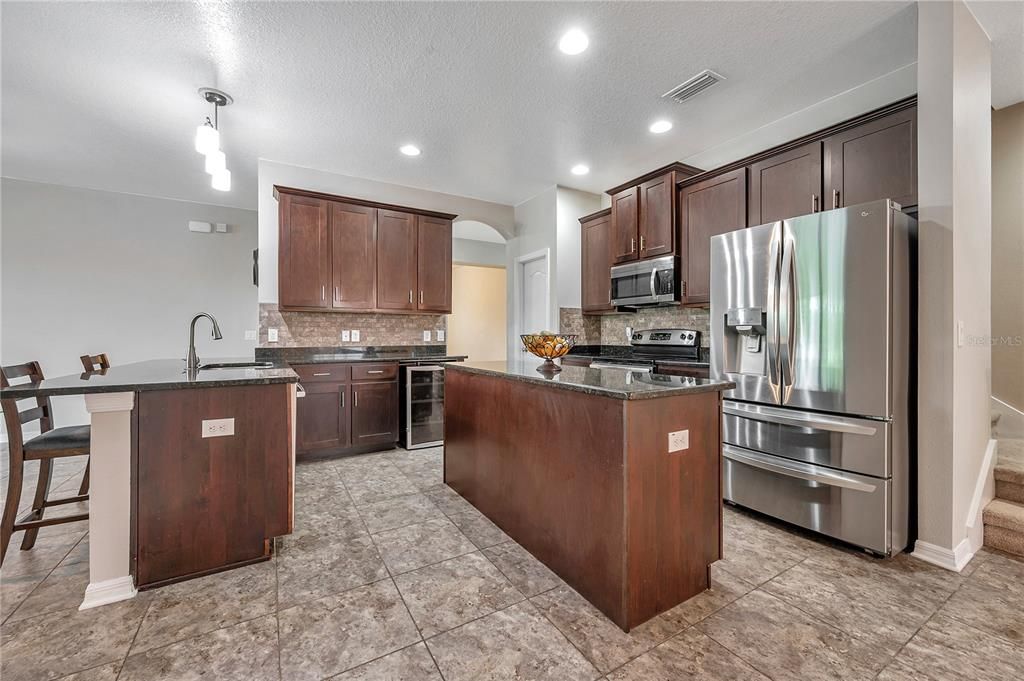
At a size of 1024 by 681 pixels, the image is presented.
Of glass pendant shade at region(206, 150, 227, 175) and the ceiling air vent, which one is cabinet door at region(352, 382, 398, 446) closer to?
glass pendant shade at region(206, 150, 227, 175)

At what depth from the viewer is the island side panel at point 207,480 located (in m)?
1.86

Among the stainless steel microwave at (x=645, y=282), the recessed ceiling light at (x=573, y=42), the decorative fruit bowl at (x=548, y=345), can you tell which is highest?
the recessed ceiling light at (x=573, y=42)

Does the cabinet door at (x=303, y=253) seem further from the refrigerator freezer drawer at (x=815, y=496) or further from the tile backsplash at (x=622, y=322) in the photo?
the refrigerator freezer drawer at (x=815, y=496)

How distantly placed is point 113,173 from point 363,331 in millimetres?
2870

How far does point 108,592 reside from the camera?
1.79 m

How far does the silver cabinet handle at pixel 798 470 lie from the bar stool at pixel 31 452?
338 cm

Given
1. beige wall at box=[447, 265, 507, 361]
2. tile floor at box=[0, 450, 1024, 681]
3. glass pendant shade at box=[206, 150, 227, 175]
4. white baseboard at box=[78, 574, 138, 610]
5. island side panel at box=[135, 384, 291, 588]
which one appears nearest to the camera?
tile floor at box=[0, 450, 1024, 681]

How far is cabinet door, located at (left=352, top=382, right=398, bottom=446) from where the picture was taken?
13.6 feet

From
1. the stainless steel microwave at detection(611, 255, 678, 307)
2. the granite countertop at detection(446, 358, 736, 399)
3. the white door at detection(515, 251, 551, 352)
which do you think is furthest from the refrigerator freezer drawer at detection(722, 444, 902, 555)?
the white door at detection(515, 251, 551, 352)

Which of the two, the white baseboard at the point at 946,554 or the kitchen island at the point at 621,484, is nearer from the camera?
the kitchen island at the point at 621,484

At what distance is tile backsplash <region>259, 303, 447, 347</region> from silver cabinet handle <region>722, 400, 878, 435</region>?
11.2 feet

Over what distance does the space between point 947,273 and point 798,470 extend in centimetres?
119

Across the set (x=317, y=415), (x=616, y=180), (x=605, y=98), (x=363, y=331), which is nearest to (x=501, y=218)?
(x=616, y=180)

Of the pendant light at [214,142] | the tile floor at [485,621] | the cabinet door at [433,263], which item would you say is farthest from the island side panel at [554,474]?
the cabinet door at [433,263]
